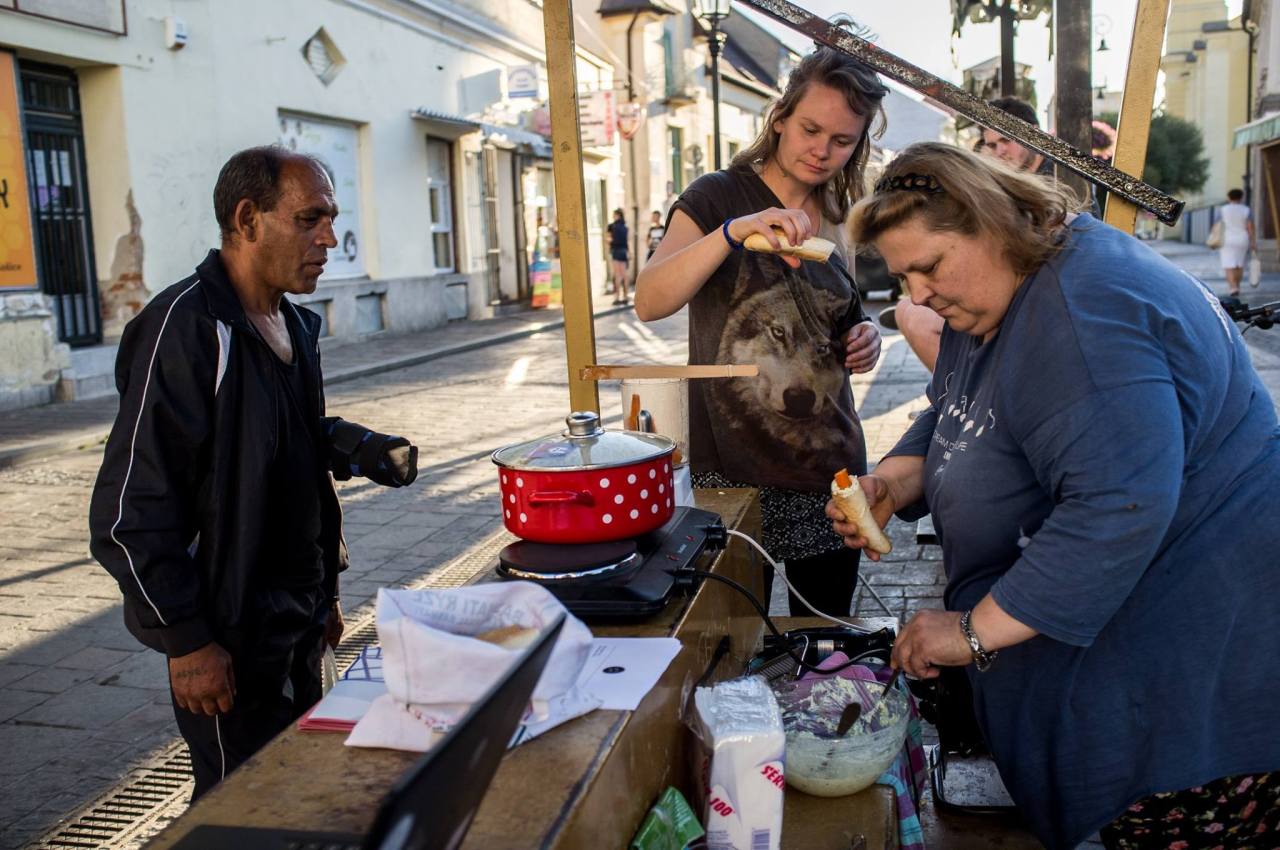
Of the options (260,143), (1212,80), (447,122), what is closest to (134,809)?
(260,143)

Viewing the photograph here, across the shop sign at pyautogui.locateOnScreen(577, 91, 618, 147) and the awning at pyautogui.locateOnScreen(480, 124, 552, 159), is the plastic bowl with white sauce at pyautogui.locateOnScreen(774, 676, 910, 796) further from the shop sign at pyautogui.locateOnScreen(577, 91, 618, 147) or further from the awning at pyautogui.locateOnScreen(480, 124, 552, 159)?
the shop sign at pyautogui.locateOnScreen(577, 91, 618, 147)

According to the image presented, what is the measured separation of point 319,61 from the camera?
15.1 meters

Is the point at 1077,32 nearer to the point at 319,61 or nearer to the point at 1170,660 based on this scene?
the point at 1170,660

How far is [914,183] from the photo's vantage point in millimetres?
1822

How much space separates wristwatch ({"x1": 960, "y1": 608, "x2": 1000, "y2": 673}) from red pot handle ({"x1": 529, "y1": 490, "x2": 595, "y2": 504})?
0.67 metres

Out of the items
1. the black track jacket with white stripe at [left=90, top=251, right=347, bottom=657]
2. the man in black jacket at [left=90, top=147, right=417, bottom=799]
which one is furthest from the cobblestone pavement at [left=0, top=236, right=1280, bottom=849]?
the black track jacket with white stripe at [left=90, top=251, right=347, bottom=657]

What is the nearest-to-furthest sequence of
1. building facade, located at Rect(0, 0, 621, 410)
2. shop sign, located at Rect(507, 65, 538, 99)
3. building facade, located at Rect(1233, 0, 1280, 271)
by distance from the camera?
building facade, located at Rect(0, 0, 621, 410), shop sign, located at Rect(507, 65, 538, 99), building facade, located at Rect(1233, 0, 1280, 271)

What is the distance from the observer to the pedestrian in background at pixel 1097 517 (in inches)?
64.2

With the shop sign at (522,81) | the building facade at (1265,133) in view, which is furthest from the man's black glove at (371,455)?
the building facade at (1265,133)

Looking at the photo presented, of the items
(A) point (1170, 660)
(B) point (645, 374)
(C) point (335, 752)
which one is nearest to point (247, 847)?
(C) point (335, 752)

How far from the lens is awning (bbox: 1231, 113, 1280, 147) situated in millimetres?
20920

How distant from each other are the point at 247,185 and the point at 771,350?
51.6 inches

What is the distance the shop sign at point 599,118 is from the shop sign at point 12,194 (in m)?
13.5

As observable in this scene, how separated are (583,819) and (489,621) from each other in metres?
0.28
